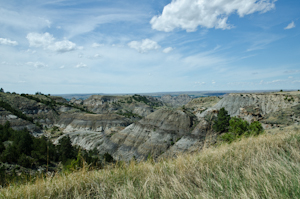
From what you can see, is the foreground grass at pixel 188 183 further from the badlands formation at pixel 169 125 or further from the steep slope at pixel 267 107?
the steep slope at pixel 267 107

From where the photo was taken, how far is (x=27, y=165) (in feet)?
109

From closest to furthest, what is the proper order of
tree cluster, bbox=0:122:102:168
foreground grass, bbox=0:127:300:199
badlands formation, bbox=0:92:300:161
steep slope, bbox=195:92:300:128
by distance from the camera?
foreground grass, bbox=0:127:300:199
tree cluster, bbox=0:122:102:168
steep slope, bbox=195:92:300:128
badlands formation, bbox=0:92:300:161

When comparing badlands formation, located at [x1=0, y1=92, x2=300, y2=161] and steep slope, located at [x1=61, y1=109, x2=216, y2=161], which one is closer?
badlands formation, located at [x1=0, y1=92, x2=300, y2=161]

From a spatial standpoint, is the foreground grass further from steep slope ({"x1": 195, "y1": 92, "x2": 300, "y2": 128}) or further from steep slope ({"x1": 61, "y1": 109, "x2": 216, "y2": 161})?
steep slope ({"x1": 61, "y1": 109, "x2": 216, "y2": 161})

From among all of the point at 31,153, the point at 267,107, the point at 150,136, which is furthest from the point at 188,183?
the point at 267,107

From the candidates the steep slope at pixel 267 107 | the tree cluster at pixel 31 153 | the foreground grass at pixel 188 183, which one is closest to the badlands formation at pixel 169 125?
the steep slope at pixel 267 107

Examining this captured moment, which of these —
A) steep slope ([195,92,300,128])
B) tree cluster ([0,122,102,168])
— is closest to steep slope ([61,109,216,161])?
steep slope ([195,92,300,128])

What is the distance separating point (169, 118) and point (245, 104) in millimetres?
27725

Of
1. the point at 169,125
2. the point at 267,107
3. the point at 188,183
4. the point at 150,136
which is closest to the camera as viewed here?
the point at 188,183

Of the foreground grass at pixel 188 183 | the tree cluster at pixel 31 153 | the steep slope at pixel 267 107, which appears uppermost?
the foreground grass at pixel 188 183

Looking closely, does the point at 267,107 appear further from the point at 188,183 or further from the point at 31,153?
the point at 31,153

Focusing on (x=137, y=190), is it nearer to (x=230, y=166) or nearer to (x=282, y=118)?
(x=230, y=166)

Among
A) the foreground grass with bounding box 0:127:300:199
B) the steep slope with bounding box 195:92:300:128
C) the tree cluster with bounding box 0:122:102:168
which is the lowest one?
the tree cluster with bounding box 0:122:102:168

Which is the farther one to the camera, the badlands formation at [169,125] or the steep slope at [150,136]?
the steep slope at [150,136]
